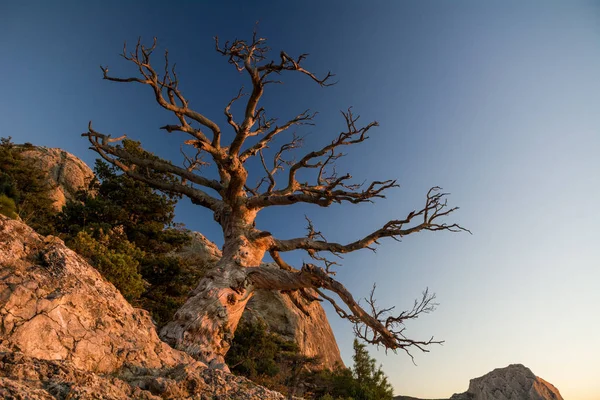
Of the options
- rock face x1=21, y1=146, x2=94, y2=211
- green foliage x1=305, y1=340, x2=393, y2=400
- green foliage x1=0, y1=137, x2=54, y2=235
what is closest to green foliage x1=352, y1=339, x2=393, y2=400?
green foliage x1=305, y1=340, x2=393, y2=400

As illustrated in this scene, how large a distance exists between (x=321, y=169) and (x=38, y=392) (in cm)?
848

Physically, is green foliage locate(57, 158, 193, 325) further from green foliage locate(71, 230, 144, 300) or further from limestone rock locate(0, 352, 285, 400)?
limestone rock locate(0, 352, 285, 400)

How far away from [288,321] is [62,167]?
87.0ft

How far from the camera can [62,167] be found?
110ft

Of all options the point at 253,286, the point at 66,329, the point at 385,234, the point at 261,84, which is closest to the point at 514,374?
the point at 385,234

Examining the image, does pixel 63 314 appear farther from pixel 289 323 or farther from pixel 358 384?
pixel 289 323

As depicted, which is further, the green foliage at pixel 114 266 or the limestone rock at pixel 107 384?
the green foliage at pixel 114 266

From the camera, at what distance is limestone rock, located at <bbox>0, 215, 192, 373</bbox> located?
8.12ft

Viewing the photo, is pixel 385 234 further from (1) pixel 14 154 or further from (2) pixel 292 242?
(1) pixel 14 154

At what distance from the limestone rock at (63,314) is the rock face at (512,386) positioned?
20681 millimetres

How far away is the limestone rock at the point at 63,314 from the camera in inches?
97.4

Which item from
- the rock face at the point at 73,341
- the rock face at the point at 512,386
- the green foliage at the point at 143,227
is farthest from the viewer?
the rock face at the point at 512,386

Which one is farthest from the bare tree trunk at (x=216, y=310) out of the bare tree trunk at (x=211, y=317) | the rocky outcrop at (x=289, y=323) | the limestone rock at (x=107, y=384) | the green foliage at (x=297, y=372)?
the rocky outcrop at (x=289, y=323)

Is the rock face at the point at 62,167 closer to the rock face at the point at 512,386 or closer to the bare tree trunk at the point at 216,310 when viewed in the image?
the bare tree trunk at the point at 216,310
